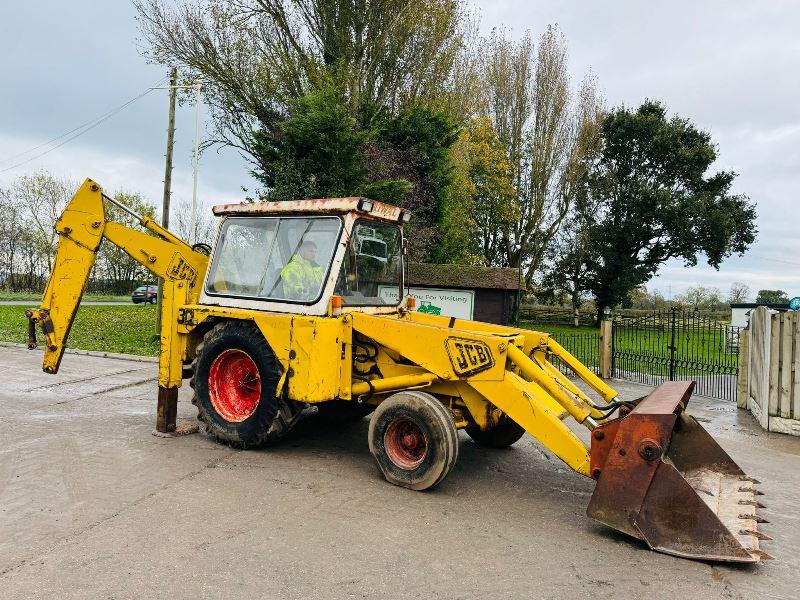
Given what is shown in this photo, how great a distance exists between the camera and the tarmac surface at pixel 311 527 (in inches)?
143

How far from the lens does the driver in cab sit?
5906 millimetres

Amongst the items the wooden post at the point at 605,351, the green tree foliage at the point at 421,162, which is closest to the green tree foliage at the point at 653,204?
the green tree foliage at the point at 421,162

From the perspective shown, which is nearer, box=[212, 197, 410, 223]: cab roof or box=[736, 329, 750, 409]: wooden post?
box=[212, 197, 410, 223]: cab roof

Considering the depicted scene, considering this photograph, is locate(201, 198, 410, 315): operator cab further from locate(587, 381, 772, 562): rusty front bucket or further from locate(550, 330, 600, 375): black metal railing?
locate(550, 330, 600, 375): black metal railing

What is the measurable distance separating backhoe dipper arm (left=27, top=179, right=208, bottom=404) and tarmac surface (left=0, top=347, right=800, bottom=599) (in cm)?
124

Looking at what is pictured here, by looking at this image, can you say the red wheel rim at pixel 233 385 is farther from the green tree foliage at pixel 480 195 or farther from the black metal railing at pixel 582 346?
the green tree foliage at pixel 480 195

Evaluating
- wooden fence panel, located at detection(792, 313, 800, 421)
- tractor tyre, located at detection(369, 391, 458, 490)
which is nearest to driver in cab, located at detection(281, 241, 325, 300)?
tractor tyre, located at detection(369, 391, 458, 490)

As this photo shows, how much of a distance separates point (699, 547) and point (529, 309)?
30.4m

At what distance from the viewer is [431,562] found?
395 centimetres

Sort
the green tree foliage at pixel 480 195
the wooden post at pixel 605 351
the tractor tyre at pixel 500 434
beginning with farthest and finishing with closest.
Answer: the green tree foliage at pixel 480 195 → the wooden post at pixel 605 351 → the tractor tyre at pixel 500 434

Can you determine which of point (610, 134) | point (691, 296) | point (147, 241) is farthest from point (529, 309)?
point (147, 241)

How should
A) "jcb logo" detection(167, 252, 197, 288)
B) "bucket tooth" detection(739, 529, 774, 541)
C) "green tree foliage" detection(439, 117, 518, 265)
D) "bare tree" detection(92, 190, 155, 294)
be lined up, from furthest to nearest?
1. "bare tree" detection(92, 190, 155, 294)
2. "green tree foliage" detection(439, 117, 518, 265)
3. "jcb logo" detection(167, 252, 197, 288)
4. "bucket tooth" detection(739, 529, 774, 541)

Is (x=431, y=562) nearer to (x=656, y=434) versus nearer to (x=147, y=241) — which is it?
(x=656, y=434)

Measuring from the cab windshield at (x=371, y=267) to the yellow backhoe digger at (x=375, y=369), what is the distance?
0.9 inches
